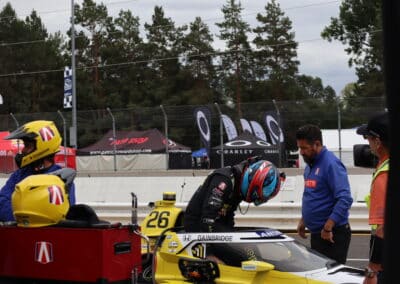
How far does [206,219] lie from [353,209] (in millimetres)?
8025

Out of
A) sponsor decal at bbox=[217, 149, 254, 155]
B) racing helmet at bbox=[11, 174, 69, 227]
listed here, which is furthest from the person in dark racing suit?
sponsor decal at bbox=[217, 149, 254, 155]

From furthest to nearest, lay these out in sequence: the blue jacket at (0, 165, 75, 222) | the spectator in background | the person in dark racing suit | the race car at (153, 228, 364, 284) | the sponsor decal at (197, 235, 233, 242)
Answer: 1. the person in dark racing suit
2. the sponsor decal at (197, 235, 233, 242)
3. the race car at (153, 228, 364, 284)
4. the blue jacket at (0, 165, 75, 222)
5. the spectator in background

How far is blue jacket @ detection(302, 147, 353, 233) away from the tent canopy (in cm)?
2111

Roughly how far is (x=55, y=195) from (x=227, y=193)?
161 cm

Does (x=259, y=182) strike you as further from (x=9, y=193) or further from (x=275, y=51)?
(x=275, y=51)

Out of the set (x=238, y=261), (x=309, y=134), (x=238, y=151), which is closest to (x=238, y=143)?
(x=238, y=151)

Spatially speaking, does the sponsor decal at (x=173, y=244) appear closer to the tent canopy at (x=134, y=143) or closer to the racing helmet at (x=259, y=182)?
Answer: the racing helmet at (x=259, y=182)

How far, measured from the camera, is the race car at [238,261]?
488 centimetres

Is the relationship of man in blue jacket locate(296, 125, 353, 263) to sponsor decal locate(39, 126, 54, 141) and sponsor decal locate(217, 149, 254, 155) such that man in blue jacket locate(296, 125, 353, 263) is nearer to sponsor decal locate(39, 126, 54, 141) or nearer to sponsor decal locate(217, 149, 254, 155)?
sponsor decal locate(39, 126, 54, 141)

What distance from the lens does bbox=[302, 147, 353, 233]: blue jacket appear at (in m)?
5.65

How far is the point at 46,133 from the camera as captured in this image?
4676mm

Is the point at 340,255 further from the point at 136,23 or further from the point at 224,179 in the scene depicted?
the point at 136,23

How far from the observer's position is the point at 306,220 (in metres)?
5.91

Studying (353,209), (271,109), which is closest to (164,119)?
(271,109)
